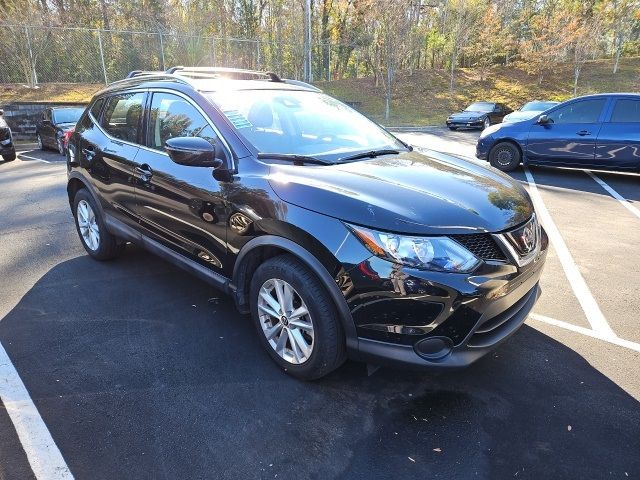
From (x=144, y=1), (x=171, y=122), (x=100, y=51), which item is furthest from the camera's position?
(x=144, y=1)

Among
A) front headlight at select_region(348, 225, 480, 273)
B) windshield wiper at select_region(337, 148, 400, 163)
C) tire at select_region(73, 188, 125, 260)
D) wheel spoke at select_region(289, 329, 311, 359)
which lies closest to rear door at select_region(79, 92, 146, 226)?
tire at select_region(73, 188, 125, 260)

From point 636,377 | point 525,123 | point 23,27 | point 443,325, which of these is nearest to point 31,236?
point 443,325

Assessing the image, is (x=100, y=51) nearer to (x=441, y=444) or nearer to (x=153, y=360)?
(x=153, y=360)

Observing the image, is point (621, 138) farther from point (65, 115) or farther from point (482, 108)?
point (65, 115)

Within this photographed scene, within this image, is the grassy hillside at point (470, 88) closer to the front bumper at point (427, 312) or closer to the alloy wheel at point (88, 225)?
the alloy wheel at point (88, 225)

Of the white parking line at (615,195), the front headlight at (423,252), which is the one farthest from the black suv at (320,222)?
the white parking line at (615,195)

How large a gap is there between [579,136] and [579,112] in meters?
0.52

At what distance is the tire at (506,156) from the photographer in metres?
9.54

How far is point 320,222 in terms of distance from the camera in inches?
95.4

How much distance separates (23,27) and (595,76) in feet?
99.0

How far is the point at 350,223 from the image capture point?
7.69 ft

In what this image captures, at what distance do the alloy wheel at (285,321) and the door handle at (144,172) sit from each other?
4.66 feet

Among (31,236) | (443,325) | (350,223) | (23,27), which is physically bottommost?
(31,236)

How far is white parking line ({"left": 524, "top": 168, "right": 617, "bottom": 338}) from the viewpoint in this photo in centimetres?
346
